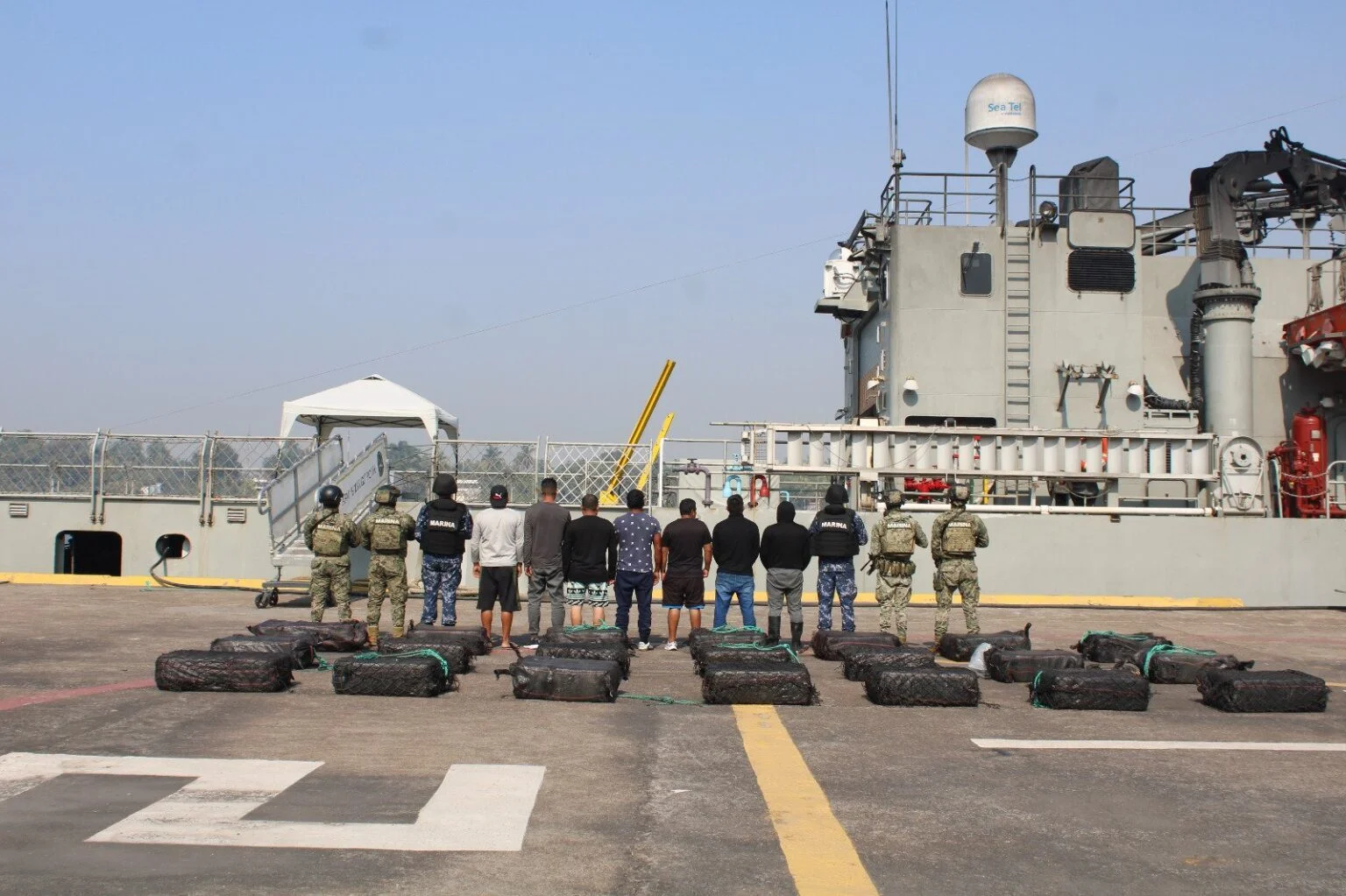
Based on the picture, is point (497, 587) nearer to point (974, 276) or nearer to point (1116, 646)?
point (1116, 646)

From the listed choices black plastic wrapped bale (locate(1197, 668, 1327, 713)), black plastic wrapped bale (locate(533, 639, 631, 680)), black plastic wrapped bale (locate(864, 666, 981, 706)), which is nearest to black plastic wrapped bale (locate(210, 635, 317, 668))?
black plastic wrapped bale (locate(533, 639, 631, 680))

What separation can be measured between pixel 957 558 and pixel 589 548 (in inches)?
156

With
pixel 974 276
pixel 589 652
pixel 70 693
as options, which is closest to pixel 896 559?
pixel 589 652

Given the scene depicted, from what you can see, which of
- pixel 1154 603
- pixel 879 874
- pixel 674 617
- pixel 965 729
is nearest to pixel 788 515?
pixel 674 617

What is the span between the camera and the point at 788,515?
13102mm

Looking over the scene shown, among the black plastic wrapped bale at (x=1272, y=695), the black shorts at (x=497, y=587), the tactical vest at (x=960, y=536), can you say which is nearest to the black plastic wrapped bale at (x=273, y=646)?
the black shorts at (x=497, y=587)

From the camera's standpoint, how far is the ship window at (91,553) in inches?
871

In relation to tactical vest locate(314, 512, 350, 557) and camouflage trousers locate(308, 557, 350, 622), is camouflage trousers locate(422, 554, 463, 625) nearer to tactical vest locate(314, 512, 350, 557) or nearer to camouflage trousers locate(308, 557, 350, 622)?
camouflage trousers locate(308, 557, 350, 622)

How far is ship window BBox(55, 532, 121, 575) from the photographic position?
72.6ft

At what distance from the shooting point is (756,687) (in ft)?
30.1

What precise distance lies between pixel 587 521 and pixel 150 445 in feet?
39.0

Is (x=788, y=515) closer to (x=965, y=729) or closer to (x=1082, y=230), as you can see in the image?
(x=965, y=729)

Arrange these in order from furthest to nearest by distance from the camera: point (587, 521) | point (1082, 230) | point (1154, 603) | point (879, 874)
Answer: point (1082, 230), point (1154, 603), point (587, 521), point (879, 874)

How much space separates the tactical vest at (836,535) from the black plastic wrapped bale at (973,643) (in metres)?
1.43
